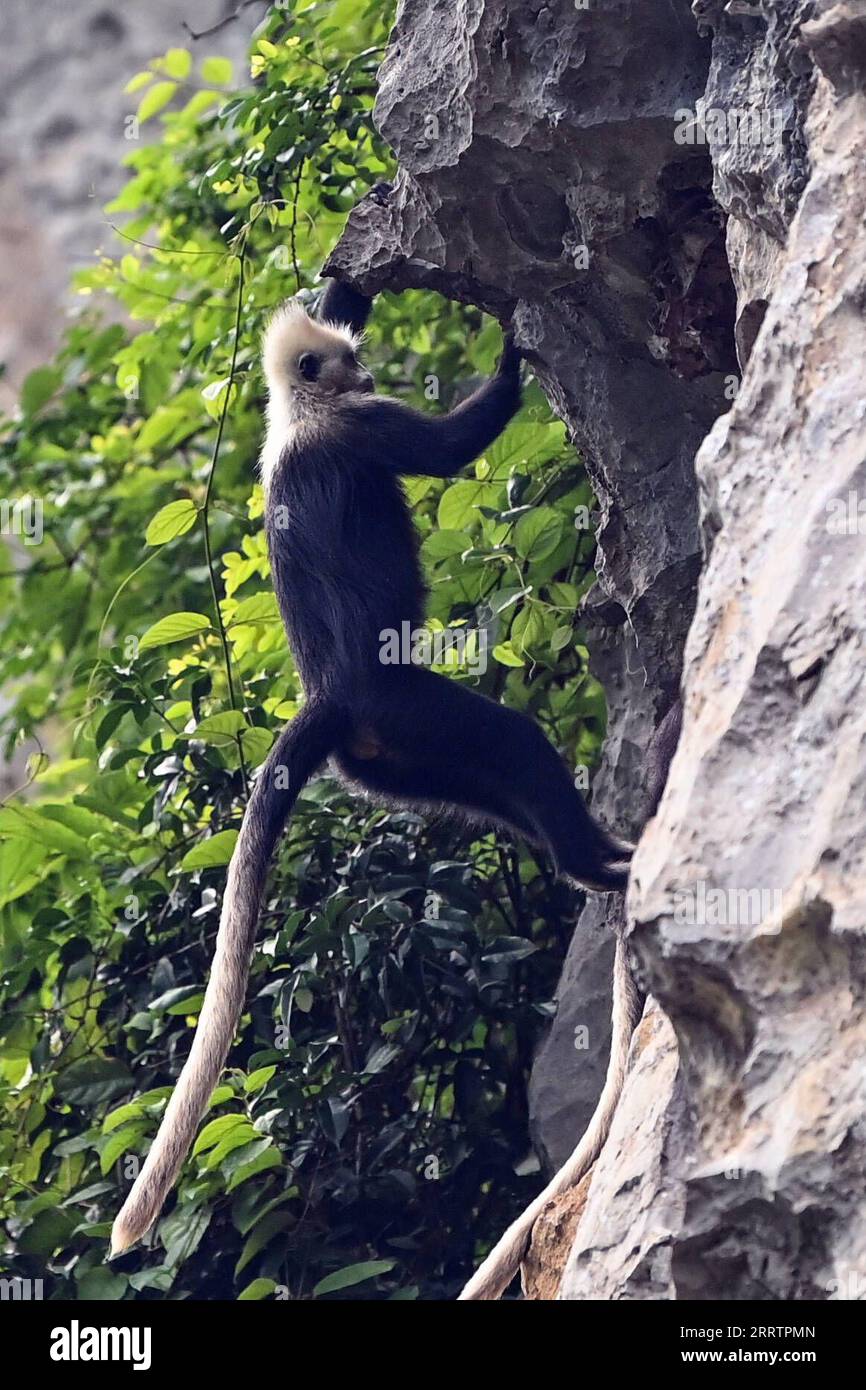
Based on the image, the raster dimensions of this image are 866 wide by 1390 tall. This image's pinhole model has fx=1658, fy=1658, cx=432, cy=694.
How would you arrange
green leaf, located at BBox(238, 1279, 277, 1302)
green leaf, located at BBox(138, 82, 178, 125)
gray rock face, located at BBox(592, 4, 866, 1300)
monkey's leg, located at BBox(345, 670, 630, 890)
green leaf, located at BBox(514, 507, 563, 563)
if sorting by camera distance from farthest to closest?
→ green leaf, located at BBox(138, 82, 178, 125), green leaf, located at BBox(514, 507, 563, 563), green leaf, located at BBox(238, 1279, 277, 1302), monkey's leg, located at BBox(345, 670, 630, 890), gray rock face, located at BBox(592, 4, 866, 1300)

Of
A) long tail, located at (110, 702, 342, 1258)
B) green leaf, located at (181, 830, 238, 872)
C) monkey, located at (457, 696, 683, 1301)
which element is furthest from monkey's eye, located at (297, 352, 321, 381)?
monkey, located at (457, 696, 683, 1301)

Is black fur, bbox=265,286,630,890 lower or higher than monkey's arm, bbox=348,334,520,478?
lower

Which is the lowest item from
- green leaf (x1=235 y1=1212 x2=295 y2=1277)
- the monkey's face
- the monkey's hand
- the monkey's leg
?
green leaf (x1=235 y1=1212 x2=295 y2=1277)

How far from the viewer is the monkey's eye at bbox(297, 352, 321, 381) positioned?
4016mm

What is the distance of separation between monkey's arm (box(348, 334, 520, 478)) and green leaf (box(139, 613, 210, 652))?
682 mm

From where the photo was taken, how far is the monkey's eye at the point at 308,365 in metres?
4.02

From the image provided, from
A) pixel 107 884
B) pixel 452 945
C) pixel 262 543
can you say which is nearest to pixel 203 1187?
pixel 452 945

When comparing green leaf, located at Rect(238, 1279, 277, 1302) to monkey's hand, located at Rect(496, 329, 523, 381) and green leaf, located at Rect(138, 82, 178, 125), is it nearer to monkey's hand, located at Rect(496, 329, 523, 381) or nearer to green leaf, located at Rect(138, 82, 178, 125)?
monkey's hand, located at Rect(496, 329, 523, 381)

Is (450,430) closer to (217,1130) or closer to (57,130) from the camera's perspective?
(217,1130)

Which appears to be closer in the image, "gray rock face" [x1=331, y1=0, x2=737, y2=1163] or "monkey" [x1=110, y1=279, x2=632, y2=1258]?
"gray rock face" [x1=331, y1=0, x2=737, y2=1163]

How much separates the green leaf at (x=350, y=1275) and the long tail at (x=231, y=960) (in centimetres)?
78

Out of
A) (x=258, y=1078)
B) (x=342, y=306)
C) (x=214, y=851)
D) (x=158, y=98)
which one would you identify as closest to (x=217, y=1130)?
(x=258, y=1078)

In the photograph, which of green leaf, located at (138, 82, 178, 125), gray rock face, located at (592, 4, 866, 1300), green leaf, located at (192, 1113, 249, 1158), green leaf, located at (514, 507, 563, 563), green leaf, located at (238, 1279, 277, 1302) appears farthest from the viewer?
green leaf, located at (138, 82, 178, 125)

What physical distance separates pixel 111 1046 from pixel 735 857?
118 inches
